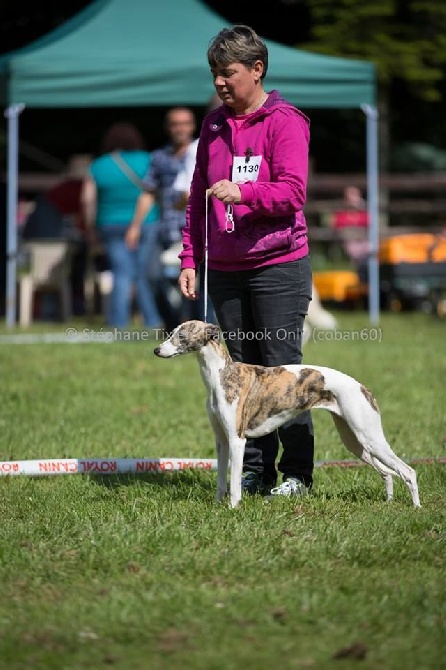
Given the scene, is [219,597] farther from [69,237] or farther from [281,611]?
[69,237]

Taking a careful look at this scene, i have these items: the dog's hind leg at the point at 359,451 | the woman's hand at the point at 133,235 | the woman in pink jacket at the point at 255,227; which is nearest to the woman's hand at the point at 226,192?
the woman in pink jacket at the point at 255,227

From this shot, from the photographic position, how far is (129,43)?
1419 centimetres

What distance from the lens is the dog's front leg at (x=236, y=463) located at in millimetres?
5457

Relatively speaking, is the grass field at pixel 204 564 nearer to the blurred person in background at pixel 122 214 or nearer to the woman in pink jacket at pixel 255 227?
the woman in pink jacket at pixel 255 227

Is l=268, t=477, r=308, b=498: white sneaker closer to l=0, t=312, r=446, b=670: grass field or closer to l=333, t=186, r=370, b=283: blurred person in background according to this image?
l=0, t=312, r=446, b=670: grass field

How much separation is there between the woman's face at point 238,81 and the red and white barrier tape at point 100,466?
2.11 metres

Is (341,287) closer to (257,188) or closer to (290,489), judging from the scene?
(290,489)

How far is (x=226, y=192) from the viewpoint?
5277 mm

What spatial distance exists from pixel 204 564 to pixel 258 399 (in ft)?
3.57

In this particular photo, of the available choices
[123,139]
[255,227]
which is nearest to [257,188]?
[255,227]

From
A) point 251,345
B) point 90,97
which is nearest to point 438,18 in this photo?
point 90,97

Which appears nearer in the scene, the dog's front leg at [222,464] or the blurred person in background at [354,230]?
the dog's front leg at [222,464]

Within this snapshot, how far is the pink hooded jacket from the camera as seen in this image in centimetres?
542

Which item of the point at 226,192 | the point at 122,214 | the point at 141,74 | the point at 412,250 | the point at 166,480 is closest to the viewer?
the point at 226,192
